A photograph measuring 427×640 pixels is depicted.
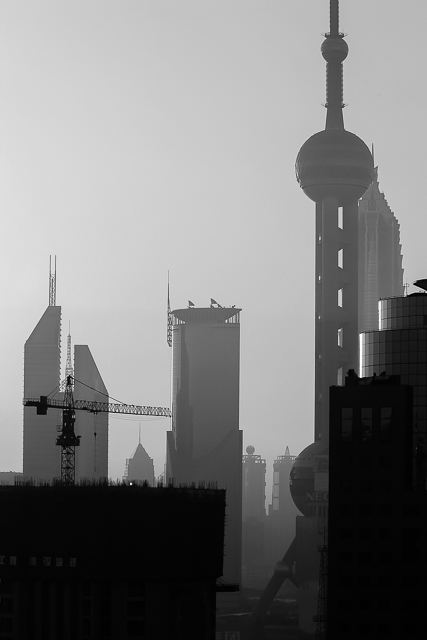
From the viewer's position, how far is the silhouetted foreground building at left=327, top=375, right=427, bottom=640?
17550cm

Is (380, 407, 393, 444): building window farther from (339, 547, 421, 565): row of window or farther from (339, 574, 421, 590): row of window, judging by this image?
(339, 574, 421, 590): row of window

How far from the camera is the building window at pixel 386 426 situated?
18112 centimetres

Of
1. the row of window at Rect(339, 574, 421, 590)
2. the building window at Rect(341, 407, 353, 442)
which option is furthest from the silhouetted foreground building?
the row of window at Rect(339, 574, 421, 590)

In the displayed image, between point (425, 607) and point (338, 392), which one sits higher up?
point (338, 392)

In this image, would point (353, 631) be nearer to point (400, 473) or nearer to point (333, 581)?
point (333, 581)

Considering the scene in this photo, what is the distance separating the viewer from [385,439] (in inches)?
7131

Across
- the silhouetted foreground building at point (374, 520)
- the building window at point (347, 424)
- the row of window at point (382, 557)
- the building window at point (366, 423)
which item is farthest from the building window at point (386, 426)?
the row of window at point (382, 557)

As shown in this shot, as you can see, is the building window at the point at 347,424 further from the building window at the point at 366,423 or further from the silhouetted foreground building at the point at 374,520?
the building window at the point at 366,423

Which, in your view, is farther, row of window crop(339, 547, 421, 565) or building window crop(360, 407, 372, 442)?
building window crop(360, 407, 372, 442)

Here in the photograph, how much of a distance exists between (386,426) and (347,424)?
4.73 metres

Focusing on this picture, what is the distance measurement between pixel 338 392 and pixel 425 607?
26.9 m

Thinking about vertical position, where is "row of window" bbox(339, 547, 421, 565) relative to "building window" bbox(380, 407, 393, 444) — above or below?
below

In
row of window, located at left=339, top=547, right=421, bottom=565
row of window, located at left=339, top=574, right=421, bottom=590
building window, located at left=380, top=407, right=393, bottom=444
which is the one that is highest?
building window, located at left=380, top=407, right=393, bottom=444

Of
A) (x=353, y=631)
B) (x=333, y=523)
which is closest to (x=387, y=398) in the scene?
(x=333, y=523)
